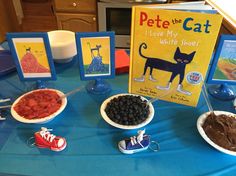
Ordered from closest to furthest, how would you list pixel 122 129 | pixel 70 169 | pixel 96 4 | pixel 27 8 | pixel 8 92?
pixel 70 169 → pixel 122 129 → pixel 8 92 → pixel 96 4 → pixel 27 8

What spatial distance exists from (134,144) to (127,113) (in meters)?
0.10

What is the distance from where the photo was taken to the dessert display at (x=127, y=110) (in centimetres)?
70

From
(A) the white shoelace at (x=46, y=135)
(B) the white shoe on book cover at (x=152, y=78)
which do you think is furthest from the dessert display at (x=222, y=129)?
(A) the white shoelace at (x=46, y=135)

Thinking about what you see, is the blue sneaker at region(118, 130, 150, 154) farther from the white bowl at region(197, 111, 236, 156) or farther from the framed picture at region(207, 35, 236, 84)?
the framed picture at region(207, 35, 236, 84)

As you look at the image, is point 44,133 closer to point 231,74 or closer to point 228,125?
point 228,125

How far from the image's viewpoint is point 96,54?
83 cm

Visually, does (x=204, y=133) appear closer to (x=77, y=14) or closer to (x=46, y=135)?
(x=46, y=135)

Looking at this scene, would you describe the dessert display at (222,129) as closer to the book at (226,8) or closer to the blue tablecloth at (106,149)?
the blue tablecloth at (106,149)

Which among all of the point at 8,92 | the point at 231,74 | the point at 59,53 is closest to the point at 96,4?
the point at 59,53

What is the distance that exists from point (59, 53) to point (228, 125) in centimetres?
75

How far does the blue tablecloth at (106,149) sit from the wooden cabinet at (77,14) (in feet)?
4.74

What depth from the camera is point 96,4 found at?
2.02 metres

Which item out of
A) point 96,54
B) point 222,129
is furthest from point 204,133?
point 96,54

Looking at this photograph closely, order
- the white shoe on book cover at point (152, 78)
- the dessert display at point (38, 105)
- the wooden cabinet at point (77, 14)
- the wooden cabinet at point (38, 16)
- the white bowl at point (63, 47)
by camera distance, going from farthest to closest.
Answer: the wooden cabinet at point (38, 16) → the wooden cabinet at point (77, 14) → the white bowl at point (63, 47) → the white shoe on book cover at point (152, 78) → the dessert display at point (38, 105)
